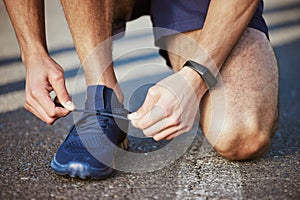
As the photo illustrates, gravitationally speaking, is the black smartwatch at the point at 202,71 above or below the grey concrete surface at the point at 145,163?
above

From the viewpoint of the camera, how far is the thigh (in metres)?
1.38

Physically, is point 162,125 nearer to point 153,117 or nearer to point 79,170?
point 153,117

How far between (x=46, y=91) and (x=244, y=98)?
60cm

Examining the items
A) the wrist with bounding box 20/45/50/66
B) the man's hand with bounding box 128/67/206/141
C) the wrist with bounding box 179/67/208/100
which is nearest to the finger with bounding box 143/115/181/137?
the man's hand with bounding box 128/67/206/141

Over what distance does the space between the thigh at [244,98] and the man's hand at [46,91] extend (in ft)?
1.46

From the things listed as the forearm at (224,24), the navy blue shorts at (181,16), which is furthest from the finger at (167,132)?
the navy blue shorts at (181,16)

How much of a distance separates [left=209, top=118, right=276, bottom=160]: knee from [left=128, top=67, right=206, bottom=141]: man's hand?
161 mm

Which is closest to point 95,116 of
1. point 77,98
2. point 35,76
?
point 35,76

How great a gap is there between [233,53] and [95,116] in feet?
1.58

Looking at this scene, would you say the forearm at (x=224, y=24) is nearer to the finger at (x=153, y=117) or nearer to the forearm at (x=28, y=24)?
the finger at (x=153, y=117)

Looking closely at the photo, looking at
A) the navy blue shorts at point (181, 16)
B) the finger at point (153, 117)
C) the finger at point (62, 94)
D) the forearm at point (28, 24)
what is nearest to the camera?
the finger at point (153, 117)

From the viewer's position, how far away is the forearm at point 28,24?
4.62ft

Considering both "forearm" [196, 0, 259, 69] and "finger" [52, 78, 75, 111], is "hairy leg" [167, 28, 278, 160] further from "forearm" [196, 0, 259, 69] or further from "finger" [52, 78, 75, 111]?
"finger" [52, 78, 75, 111]

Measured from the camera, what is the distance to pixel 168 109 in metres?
1.20
